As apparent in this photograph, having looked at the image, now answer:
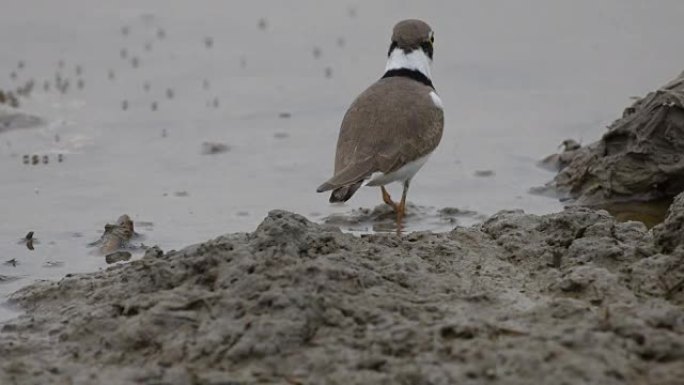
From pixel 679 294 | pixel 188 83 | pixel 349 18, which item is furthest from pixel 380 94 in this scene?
pixel 349 18

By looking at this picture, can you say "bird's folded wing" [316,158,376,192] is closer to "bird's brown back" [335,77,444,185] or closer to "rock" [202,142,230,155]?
"bird's brown back" [335,77,444,185]

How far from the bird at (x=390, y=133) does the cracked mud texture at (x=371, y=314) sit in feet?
3.47

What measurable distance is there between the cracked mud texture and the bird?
106cm

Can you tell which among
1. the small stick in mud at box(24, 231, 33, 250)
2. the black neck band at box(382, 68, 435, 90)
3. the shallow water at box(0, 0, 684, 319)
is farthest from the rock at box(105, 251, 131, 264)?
the black neck band at box(382, 68, 435, 90)

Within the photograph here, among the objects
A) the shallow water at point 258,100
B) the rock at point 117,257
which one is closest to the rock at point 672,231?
the shallow water at point 258,100

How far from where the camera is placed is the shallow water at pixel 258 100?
10.5 m

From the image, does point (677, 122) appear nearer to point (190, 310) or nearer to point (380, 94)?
point (380, 94)

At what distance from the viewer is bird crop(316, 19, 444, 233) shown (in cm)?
843

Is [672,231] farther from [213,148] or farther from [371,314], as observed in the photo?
[213,148]

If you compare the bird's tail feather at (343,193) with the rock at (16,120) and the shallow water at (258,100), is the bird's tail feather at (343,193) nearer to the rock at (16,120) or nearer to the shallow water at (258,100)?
the shallow water at (258,100)

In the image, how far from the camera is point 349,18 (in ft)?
53.6

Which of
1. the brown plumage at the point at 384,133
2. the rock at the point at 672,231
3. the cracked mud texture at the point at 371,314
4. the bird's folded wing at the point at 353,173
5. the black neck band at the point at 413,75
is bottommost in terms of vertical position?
the cracked mud texture at the point at 371,314

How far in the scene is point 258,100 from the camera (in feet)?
44.3

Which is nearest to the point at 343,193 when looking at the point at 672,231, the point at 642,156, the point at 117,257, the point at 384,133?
the point at 384,133
